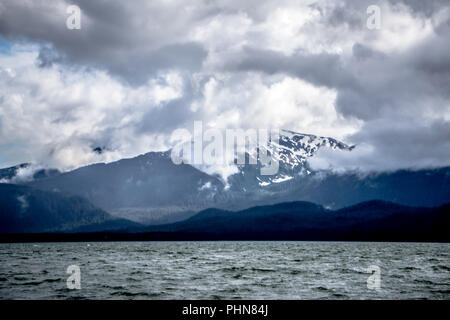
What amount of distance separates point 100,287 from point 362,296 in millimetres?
39328

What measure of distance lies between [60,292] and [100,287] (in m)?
7.78

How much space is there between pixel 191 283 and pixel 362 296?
30.0m

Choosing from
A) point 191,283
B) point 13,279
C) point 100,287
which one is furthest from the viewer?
point 13,279
